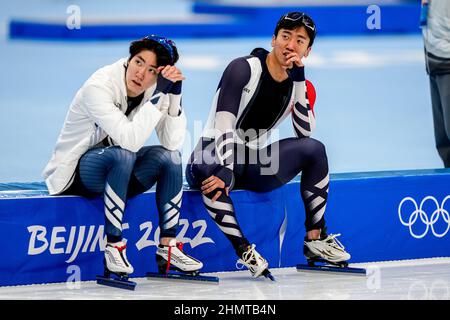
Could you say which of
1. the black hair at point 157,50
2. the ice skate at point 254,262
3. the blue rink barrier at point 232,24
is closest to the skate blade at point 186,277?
the ice skate at point 254,262

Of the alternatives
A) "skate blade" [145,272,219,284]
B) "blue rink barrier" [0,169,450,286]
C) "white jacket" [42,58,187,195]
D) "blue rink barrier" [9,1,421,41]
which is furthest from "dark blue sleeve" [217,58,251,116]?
"blue rink barrier" [9,1,421,41]

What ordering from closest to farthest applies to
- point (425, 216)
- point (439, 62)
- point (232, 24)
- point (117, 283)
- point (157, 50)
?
point (117, 283) → point (157, 50) → point (425, 216) → point (439, 62) → point (232, 24)

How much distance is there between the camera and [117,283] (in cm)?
507

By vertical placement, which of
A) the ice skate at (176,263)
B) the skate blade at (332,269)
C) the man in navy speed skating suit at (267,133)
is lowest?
the skate blade at (332,269)

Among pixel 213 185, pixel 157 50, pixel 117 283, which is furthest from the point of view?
pixel 213 185

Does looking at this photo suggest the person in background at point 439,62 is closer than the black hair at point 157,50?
No

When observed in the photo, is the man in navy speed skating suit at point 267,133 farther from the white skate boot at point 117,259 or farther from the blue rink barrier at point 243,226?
the white skate boot at point 117,259

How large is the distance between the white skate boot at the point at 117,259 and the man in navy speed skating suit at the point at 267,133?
53 cm

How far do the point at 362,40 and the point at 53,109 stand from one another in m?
5.28

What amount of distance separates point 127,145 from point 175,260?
2.09ft

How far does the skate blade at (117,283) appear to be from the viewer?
5.02 metres

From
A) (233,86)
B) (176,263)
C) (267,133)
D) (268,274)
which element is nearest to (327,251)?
(268,274)

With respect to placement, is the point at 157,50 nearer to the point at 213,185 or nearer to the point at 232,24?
the point at 213,185

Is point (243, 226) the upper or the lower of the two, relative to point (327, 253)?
upper
